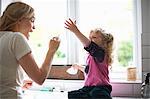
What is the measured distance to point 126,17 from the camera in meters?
2.25

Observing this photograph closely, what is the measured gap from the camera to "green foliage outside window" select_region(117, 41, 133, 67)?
7.37 ft

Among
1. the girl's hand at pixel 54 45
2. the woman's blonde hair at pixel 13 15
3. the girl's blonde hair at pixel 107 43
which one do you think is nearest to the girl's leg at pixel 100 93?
the girl's blonde hair at pixel 107 43

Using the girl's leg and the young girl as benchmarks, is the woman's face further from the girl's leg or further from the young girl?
the girl's leg

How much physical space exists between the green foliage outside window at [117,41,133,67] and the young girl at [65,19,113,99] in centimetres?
52

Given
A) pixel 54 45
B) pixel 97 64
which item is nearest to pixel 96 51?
pixel 97 64

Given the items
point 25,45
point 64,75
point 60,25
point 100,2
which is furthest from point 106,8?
point 25,45

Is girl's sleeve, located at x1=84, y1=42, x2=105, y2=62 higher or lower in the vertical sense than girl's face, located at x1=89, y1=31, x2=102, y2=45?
lower

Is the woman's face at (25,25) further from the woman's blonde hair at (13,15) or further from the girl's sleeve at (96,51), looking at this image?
the girl's sleeve at (96,51)

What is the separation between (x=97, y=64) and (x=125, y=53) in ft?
2.03

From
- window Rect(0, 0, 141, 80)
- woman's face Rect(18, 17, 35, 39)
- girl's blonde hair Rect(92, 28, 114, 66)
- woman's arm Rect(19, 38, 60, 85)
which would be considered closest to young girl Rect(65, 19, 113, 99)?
girl's blonde hair Rect(92, 28, 114, 66)

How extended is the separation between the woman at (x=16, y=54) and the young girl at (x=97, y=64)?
578 mm

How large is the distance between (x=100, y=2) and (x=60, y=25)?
15.9 inches

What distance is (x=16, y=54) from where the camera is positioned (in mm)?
1016

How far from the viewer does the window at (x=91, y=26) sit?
2229mm
